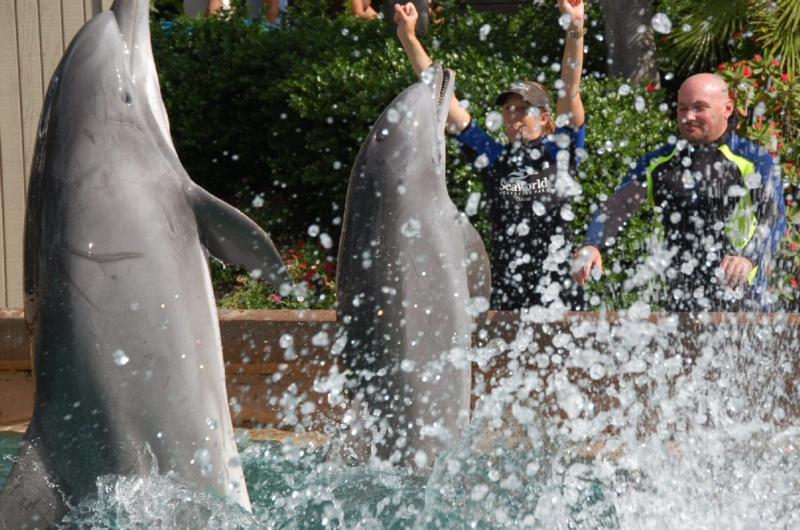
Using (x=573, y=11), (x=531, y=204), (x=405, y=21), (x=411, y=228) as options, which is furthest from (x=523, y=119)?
(x=411, y=228)

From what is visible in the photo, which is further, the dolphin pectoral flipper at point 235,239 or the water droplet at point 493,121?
the water droplet at point 493,121

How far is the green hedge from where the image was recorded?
334 inches

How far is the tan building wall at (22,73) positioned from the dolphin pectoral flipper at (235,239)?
381 centimetres

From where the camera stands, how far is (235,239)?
4.46 metres

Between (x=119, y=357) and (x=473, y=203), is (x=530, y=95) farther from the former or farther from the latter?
(x=119, y=357)

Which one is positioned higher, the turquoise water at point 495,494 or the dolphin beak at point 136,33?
the dolphin beak at point 136,33

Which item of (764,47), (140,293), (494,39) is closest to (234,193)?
(494,39)

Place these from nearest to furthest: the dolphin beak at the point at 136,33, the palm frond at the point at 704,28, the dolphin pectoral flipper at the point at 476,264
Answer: the dolphin beak at the point at 136,33, the dolphin pectoral flipper at the point at 476,264, the palm frond at the point at 704,28

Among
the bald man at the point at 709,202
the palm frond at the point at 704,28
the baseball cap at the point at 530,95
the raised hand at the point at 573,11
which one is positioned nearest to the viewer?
the bald man at the point at 709,202

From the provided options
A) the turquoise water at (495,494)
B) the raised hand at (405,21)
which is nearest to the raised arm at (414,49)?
the raised hand at (405,21)

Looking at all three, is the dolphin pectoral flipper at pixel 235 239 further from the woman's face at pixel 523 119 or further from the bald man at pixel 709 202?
the woman's face at pixel 523 119

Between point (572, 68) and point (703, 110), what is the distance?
0.69m

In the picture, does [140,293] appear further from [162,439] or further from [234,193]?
[234,193]

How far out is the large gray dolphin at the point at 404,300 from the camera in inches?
199
